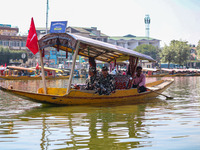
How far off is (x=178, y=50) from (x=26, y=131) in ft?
241

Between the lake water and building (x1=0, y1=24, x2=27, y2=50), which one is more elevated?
building (x1=0, y1=24, x2=27, y2=50)

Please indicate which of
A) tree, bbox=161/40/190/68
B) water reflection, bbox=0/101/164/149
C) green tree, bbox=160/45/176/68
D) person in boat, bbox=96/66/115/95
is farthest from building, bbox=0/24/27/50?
water reflection, bbox=0/101/164/149

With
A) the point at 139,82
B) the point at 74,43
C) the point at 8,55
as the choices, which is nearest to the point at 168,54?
the point at 8,55

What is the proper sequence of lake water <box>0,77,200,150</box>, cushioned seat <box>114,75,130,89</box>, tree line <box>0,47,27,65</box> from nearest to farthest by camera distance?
lake water <box>0,77,200,150</box> → cushioned seat <box>114,75,130,89</box> → tree line <box>0,47,27,65</box>

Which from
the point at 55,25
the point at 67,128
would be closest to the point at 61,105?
the point at 55,25

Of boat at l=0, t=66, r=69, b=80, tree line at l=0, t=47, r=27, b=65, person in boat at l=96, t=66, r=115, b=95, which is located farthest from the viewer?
tree line at l=0, t=47, r=27, b=65

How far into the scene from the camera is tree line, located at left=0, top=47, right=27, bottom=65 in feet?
244

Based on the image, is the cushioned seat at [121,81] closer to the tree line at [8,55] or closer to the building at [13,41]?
the tree line at [8,55]

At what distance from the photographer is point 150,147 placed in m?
5.74

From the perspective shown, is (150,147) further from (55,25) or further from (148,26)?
(148,26)

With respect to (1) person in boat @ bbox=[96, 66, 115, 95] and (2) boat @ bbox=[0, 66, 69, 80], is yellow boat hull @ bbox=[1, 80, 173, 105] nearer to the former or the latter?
(1) person in boat @ bbox=[96, 66, 115, 95]

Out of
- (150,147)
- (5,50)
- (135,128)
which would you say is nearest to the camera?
(150,147)

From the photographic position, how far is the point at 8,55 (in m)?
75.3

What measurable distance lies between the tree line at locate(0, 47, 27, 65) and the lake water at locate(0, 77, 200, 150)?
66.6 m
